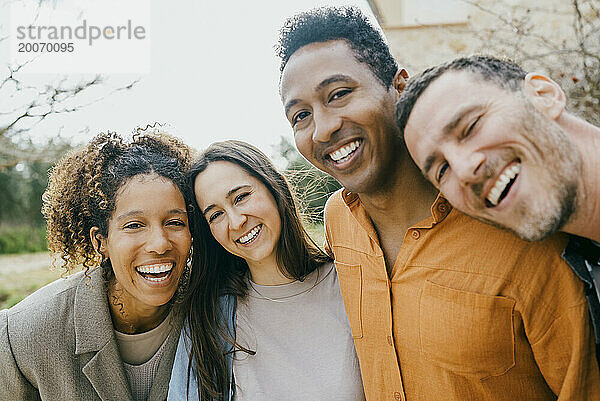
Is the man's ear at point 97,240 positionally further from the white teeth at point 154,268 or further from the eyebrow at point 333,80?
the eyebrow at point 333,80

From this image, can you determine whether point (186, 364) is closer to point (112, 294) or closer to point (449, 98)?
point (112, 294)

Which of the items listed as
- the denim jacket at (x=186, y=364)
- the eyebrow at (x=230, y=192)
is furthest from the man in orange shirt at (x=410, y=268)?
the denim jacket at (x=186, y=364)

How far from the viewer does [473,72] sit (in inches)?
51.9

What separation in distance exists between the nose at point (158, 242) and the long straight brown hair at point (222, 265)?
17 centimetres

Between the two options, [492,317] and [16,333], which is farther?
[16,333]

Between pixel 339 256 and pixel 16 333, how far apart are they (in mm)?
1346

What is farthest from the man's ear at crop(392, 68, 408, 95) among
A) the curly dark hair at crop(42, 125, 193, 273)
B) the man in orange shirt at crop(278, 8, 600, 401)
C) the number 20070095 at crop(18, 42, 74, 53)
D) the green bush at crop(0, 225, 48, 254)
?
the green bush at crop(0, 225, 48, 254)

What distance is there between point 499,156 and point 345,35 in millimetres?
733

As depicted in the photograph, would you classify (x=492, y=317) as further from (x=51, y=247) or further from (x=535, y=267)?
(x=51, y=247)

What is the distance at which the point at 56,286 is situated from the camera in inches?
87.4

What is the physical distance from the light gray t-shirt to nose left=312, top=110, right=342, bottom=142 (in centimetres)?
70

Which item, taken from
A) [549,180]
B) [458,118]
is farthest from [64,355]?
[549,180]

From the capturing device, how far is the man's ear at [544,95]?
1237 mm

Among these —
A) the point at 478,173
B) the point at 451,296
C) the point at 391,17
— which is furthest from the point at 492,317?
the point at 391,17
